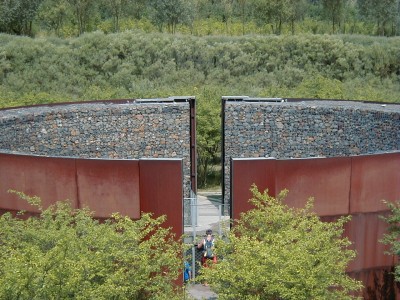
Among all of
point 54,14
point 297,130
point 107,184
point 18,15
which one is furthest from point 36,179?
point 54,14

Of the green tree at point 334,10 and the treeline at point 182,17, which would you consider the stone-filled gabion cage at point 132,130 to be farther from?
the green tree at point 334,10

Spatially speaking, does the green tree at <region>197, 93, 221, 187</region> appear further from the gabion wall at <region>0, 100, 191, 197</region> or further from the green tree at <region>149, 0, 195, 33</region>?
the green tree at <region>149, 0, 195, 33</region>

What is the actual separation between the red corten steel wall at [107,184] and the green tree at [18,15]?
4150 cm

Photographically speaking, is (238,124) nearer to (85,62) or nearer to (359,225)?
(359,225)

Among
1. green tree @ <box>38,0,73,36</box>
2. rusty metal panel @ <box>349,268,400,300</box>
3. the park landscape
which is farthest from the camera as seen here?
green tree @ <box>38,0,73,36</box>

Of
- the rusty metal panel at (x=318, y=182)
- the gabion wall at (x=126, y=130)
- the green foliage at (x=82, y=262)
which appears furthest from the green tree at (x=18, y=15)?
the rusty metal panel at (x=318, y=182)

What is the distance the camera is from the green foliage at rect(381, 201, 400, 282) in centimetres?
1499

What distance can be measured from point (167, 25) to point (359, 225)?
4584 cm

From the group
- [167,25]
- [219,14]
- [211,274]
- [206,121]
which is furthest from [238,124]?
[219,14]

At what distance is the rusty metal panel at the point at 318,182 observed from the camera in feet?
50.9

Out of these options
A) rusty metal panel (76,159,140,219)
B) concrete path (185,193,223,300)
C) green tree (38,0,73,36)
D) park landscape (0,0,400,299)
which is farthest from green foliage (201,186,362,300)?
green tree (38,0,73,36)

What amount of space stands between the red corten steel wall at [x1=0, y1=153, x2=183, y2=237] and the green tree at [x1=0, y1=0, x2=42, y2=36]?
41.5 metres

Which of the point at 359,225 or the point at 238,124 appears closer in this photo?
the point at 359,225

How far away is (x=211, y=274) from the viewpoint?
1195cm
